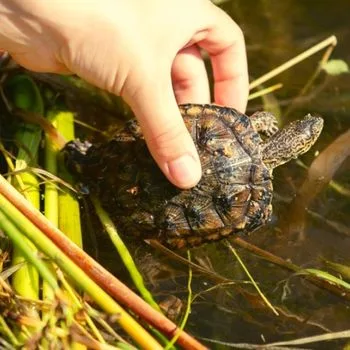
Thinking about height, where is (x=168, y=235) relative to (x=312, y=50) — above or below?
below

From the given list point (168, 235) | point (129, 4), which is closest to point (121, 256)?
point (168, 235)

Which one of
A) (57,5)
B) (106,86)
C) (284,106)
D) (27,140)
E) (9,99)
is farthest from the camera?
(284,106)

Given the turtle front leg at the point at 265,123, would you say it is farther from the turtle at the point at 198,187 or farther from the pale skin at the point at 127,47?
the pale skin at the point at 127,47

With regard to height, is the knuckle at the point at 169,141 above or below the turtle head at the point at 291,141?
above

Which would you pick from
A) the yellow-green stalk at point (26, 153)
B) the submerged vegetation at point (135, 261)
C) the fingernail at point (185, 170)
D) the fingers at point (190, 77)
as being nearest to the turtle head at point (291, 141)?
the submerged vegetation at point (135, 261)

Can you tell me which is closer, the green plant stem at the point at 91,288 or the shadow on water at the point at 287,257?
the green plant stem at the point at 91,288

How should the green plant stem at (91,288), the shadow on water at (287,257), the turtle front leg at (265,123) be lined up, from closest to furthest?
1. the green plant stem at (91,288)
2. the shadow on water at (287,257)
3. the turtle front leg at (265,123)

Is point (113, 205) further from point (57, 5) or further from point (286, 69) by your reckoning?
point (286, 69)

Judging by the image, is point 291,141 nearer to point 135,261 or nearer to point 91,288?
→ point 135,261
